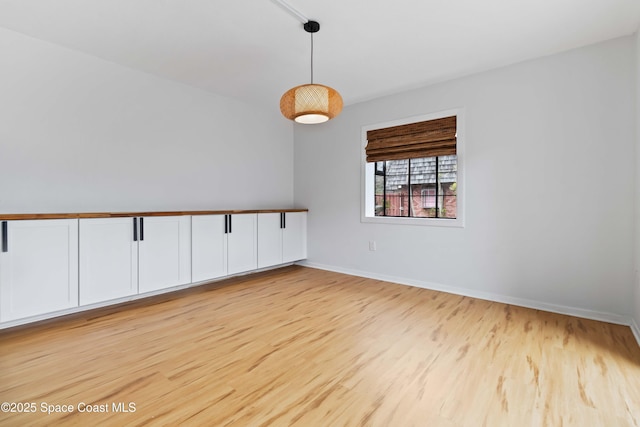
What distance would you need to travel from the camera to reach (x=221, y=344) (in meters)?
2.15

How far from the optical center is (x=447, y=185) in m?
3.69

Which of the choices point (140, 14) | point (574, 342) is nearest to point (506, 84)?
point (574, 342)

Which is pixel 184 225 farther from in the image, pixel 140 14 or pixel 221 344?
pixel 140 14

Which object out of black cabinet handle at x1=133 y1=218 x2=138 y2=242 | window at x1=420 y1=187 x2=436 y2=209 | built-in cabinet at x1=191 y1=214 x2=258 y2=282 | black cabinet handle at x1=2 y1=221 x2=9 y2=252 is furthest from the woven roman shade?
black cabinet handle at x1=2 y1=221 x2=9 y2=252

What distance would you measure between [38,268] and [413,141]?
12.7 feet

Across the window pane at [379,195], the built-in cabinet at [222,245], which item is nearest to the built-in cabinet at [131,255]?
the built-in cabinet at [222,245]

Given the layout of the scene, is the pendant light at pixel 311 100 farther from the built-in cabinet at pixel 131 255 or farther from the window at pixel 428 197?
the window at pixel 428 197

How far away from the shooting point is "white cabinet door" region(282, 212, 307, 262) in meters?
4.48

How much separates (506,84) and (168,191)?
12.8 ft

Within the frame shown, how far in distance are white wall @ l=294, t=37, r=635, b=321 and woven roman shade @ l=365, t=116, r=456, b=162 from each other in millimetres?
178

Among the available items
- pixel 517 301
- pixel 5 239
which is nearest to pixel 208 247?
pixel 5 239

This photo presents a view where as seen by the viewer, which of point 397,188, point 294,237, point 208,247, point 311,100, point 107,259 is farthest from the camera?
point 294,237

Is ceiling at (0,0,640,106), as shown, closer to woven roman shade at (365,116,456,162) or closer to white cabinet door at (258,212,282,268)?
woven roman shade at (365,116,456,162)

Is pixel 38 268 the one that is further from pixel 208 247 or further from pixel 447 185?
pixel 447 185
